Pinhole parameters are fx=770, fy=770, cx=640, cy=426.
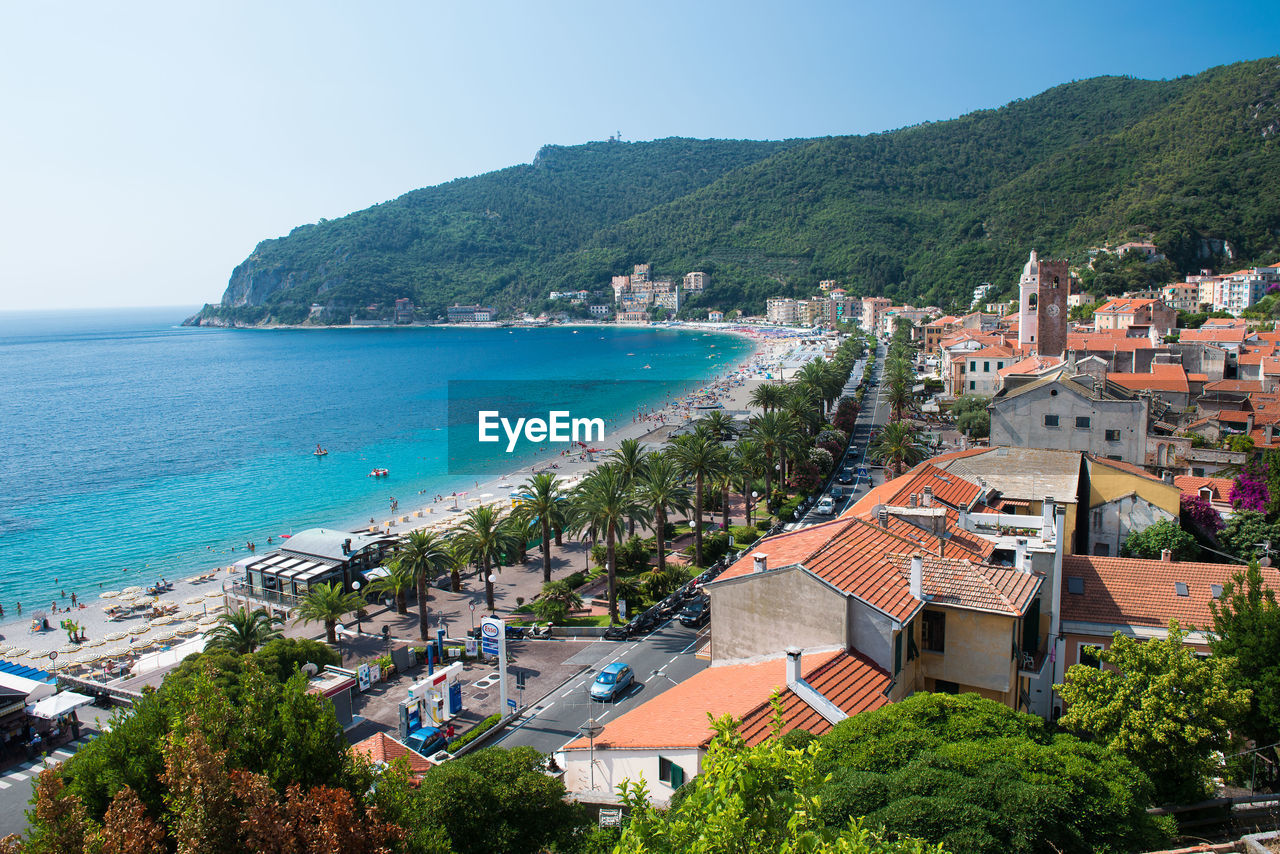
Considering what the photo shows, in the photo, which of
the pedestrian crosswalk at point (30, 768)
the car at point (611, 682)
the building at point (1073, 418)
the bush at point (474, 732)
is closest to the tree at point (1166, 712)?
the car at point (611, 682)

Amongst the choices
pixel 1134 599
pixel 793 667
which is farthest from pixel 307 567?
pixel 1134 599

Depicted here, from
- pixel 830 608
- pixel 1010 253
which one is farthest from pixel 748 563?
pixel 1010 253

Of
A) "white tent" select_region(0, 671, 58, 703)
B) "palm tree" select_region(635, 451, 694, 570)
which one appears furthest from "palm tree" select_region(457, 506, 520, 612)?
"white tent" select_region(0, 671, 58, 703)

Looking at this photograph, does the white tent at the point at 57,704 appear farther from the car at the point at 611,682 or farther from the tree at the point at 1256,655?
the tree at the point at 1256,655

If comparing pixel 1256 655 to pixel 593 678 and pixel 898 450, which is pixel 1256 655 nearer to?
pixel 593 678

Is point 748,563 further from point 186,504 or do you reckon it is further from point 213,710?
point 186,504

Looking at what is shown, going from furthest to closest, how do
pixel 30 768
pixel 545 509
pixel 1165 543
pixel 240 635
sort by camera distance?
pixel 545 509 → pixel 1165 543 → pixel 240 635 → pixel 30 768

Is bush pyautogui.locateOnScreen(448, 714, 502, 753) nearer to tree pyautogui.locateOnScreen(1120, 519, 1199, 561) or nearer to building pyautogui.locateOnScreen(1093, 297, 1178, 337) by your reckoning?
tree pyautogui.locateOnScreen(1120, 519, 1199, 561)
